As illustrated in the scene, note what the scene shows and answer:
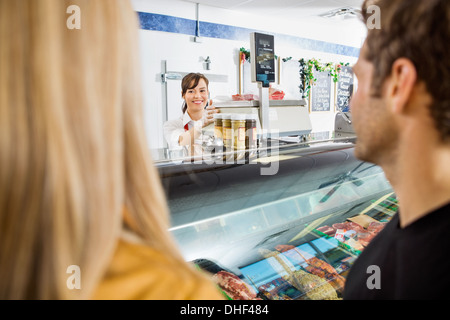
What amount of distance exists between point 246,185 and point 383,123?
0.86 m

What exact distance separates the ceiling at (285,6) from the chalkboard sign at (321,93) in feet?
4.73

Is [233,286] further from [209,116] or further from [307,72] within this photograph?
[307,72]

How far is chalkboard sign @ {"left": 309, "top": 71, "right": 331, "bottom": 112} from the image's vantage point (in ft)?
24.4

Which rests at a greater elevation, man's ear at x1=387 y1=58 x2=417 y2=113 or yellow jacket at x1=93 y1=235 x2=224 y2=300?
man's ear at x1=387 y1=58 x2=417 y2=113

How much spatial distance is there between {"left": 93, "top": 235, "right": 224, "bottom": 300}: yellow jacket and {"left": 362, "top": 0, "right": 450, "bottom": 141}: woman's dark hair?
0.65 meters

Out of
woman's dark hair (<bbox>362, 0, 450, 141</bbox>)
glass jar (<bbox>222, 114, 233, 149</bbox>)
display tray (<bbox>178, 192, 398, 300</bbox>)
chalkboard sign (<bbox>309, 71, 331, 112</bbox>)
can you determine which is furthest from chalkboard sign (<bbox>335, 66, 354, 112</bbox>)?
woman's dark hair (<bbox>362, 0, 450, 141</bbox>)

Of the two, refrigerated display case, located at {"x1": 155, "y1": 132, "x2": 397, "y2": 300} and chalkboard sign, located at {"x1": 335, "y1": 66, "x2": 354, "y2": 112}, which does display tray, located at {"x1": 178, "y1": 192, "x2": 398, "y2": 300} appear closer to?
refrigerated display case, located at {"x1": 155, "y1": 132, "x2": 397, "y2": 300}

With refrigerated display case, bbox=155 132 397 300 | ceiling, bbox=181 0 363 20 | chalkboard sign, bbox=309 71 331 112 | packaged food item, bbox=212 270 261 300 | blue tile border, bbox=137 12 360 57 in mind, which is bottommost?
packaged food item, bbox=212 270 261 300

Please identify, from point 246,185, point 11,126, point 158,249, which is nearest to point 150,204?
point 158,249

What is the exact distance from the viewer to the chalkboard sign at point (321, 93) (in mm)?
7434

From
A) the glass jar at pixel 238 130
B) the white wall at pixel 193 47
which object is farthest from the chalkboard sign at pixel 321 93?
the glass jar at pixel 238 130

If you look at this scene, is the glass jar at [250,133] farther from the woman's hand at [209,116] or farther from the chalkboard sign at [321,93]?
the chalkboard sign at [321,93]

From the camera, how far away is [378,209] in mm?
2312
